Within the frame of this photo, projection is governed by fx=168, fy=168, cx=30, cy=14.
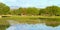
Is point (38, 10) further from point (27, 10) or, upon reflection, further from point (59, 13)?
point (59, 13)

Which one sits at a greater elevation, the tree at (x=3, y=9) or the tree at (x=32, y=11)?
the tree at (x=3, y=9)

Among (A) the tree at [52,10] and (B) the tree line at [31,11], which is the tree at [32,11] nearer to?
(B) the tree line at [31,11]

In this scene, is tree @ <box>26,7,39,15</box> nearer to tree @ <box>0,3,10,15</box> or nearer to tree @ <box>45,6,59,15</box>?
tree @ <box>45,6,59,15</box>

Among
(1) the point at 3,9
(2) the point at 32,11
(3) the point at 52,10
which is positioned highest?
(1) the point at 3,9

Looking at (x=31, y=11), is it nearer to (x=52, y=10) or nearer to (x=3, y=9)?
(x=52, y=10)

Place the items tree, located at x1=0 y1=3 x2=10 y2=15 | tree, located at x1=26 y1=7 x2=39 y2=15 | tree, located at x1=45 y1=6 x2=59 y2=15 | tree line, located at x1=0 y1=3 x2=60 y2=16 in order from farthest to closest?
1. tree, located at x1=26 y1=7 x2=39 y2=15
2. tree, located at x1=45 y1=6 x2=59 y2=15
3. tree line, located at x1=0 y1=3 x2=60 y2=16
4. tree, located at x1=0 y1=3 x2=10 y2=15

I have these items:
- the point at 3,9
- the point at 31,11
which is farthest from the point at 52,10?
the point at 3,9

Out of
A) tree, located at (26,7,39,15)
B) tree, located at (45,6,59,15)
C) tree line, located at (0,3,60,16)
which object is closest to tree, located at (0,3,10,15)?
tree line, located at (0,3,60,16)

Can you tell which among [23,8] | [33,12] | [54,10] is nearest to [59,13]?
[54,10]

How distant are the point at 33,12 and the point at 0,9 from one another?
14394 mm

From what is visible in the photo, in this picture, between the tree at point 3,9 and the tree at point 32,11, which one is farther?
the tree at point 32,11

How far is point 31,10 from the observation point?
61688mm

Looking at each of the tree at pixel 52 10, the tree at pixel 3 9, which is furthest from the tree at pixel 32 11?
the tree at pixel 3 9

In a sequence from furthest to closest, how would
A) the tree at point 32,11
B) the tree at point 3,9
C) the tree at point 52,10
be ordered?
the tree at point 32,11 < the tree at point 52,10 < the tree at point 3,9
